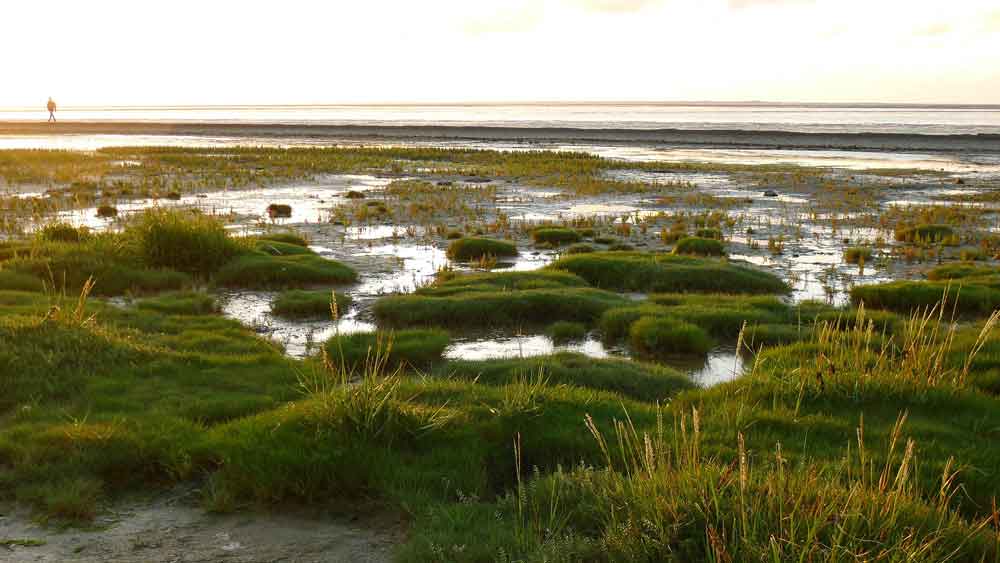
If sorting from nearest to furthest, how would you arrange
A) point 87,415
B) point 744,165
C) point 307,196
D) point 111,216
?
point 87,415
point 111,216
point 307,196
point 744,165

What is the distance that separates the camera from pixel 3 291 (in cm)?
1324

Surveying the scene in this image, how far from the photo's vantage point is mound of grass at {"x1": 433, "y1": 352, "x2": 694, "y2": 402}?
1001 centimetres

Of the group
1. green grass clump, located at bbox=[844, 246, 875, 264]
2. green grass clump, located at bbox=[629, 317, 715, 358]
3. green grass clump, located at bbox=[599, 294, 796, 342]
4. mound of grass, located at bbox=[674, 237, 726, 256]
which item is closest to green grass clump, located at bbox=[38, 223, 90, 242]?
green grass clump, located at bbox=[599, 294, 796, 342]

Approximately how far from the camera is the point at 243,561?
5867 millimetres

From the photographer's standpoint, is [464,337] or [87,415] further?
[464,337]

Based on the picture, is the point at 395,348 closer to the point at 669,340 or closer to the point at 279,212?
the point at 669,340

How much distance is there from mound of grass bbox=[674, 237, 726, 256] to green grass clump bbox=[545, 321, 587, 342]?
25.0 ft

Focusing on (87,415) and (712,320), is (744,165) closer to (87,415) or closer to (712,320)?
(712,320)

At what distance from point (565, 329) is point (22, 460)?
7.93m

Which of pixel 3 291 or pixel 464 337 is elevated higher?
pixel 3 291

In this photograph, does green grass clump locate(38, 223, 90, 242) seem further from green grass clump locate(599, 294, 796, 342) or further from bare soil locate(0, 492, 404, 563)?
bare soil locate(0, 492, 404, 563)

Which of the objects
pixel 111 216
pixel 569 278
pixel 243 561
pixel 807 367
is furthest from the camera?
pixel 111 216

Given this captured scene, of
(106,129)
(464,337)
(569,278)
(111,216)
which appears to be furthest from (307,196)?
(106,129)

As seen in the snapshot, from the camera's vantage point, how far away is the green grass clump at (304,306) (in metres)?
14.2
